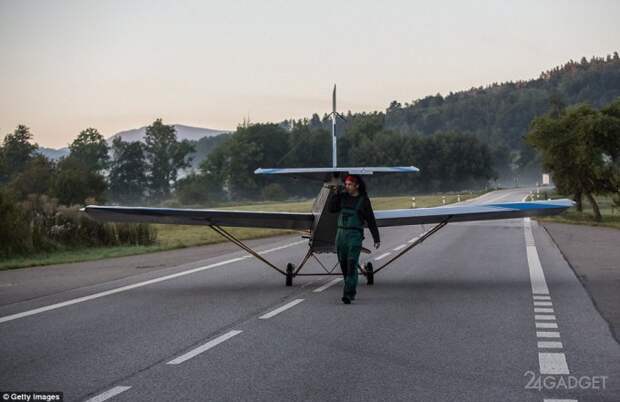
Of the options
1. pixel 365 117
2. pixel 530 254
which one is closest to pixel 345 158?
pixel 365 117

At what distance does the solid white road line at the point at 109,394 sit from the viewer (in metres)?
6.14

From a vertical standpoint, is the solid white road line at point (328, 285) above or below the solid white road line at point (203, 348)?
A: below

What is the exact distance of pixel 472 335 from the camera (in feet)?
29.7

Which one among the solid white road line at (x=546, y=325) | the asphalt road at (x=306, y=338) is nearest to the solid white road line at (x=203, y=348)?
the asphalt road at (x=306, y=338)

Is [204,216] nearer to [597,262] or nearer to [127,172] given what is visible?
[597,262]

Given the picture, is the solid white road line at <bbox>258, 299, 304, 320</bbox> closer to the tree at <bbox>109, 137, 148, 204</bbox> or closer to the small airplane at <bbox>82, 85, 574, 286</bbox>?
the small airplane at <bbox>82, 85, 574, 286</bbox>

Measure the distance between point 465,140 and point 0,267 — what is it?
463 ft

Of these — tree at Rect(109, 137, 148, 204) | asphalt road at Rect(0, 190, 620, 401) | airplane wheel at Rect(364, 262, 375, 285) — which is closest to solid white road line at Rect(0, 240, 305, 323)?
asphalt road at Rect(0, 190, 620, 401)

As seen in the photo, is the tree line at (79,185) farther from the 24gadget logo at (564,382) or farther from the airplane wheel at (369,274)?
the 24gadget logo at (564,382)

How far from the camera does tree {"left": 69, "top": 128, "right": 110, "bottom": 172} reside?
139500 mm

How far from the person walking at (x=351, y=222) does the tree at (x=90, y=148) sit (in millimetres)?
131575

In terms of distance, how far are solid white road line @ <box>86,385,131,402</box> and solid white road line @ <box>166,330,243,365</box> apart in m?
1.09

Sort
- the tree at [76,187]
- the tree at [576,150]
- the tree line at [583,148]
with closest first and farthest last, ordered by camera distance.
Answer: the tree line at [583,148] < the tree at [576,150] < the tree at [76,187]

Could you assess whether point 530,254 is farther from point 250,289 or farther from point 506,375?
point 506,375
